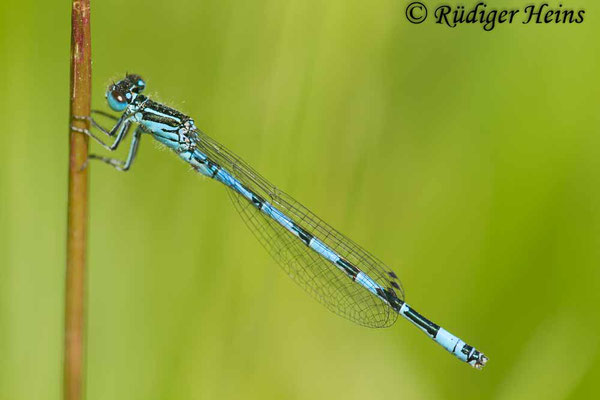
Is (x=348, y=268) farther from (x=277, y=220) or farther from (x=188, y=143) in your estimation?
(x=188, y=143)

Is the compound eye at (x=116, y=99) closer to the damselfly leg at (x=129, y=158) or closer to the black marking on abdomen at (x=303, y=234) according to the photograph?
the damselfly leg at (x=129, y=158)

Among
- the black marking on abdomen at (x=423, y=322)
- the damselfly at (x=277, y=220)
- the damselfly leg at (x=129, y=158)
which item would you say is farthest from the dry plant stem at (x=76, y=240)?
the black marking on abdomen at (x=423, y=322)

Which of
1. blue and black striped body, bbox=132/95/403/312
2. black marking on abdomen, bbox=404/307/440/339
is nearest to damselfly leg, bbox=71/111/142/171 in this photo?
blue and black striped body, bbox=132/95/403/312

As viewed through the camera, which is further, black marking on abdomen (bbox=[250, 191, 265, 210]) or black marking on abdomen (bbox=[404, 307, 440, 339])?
black marking on abdomen (bbox=[250, 191, 265, 210])

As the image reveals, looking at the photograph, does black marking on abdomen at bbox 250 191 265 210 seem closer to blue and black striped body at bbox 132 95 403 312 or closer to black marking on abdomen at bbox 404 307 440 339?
blue and black striped body at bbox 132 95 403 312

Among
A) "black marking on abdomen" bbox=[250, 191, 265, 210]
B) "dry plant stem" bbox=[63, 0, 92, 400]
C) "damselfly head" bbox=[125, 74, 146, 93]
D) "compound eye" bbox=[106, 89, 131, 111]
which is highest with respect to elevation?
"damselfly head" bbox=[125, 74, 146, 93]

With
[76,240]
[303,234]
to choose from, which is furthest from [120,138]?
[76,240]
